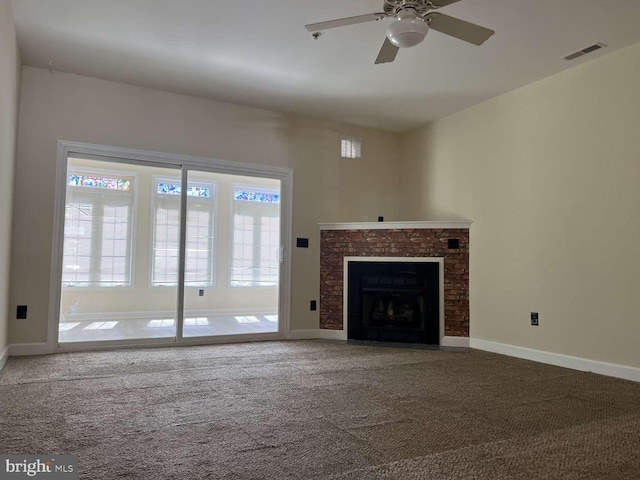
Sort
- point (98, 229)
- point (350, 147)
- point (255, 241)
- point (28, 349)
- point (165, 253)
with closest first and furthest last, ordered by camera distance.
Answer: point (28, 349) → point (98, 229) → point (165, 253) → point (255, 241) → point (350, 147)

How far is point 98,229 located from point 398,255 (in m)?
3.24

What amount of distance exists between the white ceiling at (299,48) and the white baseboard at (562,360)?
2.56m

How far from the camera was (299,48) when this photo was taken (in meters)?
3.72

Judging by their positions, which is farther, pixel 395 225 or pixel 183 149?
pixel 395 225

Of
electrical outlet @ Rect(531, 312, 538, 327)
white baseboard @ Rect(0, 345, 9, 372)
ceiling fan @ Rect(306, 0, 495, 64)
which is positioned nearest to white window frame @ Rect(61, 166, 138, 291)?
white baseboard @ Rect(0, 345, 9, 372)

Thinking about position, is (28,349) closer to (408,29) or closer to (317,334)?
(317,334)

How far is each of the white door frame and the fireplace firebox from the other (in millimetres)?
784

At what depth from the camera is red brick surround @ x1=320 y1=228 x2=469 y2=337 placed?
498 cm

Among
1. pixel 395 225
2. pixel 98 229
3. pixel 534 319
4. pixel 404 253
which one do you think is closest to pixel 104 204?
pixel 98 229

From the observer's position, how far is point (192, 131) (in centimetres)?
487

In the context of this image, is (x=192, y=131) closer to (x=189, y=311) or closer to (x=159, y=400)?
(x=189, y=311)

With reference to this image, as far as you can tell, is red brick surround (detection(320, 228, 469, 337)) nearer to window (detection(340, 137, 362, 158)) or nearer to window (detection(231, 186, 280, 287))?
window (detection(231, 186, 280, 287))

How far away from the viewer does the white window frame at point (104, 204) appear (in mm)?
4488

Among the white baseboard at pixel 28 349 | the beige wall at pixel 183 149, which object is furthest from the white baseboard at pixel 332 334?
the white baseboard at pixel 28 349
